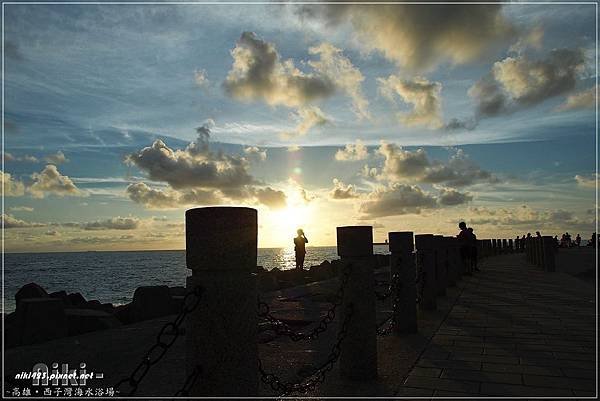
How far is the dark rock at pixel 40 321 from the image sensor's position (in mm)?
7289

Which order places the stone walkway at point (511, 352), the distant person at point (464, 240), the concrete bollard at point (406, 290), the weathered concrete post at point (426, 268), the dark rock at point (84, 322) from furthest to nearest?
the distant person at point (464, 240) → the weathered concrete post at point (426, 268) → the dark rock at point (84, 322) → the concrete bollard at point (406, 290) → the stone walkway at point (511, 352)

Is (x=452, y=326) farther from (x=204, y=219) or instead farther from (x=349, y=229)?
(x=204, y=219)

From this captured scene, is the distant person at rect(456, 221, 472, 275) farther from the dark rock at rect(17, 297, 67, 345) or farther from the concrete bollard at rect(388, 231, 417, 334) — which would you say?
the dark rock at rect(17, 297, 67, 345)

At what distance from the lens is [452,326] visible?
7.55 m

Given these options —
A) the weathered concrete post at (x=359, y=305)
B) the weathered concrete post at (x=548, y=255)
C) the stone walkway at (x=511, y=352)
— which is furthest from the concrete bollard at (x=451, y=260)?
the weathered concrete post at (x=359, y=305)

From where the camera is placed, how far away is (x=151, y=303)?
34.5 feet

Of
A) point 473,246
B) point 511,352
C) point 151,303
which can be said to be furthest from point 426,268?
point 473,246

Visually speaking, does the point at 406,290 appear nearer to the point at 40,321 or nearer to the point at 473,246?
the point at 40,321

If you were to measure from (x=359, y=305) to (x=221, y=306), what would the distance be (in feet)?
7.20

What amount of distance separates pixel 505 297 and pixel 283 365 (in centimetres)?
803

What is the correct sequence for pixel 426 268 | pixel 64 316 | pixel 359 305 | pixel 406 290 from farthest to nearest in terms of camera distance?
pixel 426 268, pixel 64 316, pixel 406 290, pixel 359 305

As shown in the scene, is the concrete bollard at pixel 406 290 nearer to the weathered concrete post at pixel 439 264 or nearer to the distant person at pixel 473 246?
the weathered concrete post at pixel 439 264

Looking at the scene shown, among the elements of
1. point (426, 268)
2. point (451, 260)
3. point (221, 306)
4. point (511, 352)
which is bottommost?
point (511, 352)

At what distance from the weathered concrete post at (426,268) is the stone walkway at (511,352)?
20.9 inches
